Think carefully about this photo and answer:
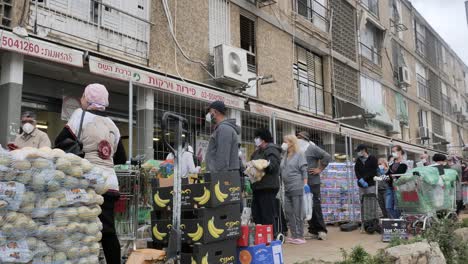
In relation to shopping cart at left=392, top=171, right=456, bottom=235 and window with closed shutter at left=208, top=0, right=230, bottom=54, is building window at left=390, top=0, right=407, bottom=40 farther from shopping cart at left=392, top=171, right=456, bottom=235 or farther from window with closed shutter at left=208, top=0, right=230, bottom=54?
shopping cart at left=392, top=171, right=456, bottom=235

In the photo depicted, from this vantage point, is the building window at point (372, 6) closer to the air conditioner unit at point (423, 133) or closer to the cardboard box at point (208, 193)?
the air conditioner unit at point (423, 133)

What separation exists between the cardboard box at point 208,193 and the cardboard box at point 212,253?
0.40m

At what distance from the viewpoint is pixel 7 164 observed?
10.0 feet

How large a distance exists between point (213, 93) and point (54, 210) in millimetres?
7497

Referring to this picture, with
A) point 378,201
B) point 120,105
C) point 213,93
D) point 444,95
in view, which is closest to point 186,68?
point 213,93

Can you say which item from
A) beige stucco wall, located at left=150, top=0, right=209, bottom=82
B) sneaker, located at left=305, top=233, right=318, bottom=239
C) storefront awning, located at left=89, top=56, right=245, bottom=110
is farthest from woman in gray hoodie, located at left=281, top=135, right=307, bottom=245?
beige stucco wall, located at left=150, top=0, right=209, bottom=82

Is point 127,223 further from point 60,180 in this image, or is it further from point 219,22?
point 219,22

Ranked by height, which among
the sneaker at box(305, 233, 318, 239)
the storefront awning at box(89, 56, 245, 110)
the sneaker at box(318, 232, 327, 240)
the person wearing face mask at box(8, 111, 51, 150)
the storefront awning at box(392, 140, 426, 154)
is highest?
the storefront awning at box(89, 56, 245, 110)

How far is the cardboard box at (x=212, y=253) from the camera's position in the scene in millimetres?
4199

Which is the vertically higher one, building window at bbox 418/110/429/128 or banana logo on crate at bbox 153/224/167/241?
building window at bbox 418/110/429/128

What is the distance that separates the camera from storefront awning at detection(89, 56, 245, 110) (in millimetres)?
8094

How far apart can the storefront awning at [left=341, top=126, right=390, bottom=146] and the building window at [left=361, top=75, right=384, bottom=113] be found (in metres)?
1.49

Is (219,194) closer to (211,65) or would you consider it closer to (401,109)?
(211,65)

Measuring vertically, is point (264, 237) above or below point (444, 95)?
below
